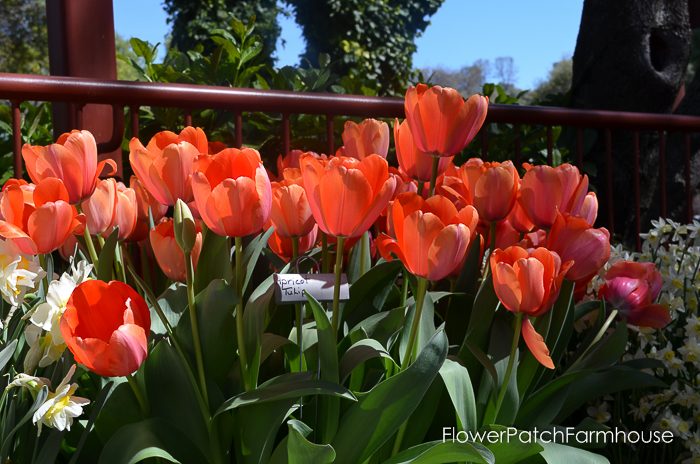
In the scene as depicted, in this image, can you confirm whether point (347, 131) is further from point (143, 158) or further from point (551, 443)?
point (551, 443)

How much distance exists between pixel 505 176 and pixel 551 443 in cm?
42

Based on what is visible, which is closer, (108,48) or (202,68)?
(108,48)

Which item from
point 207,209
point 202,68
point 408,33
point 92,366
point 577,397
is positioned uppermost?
point 408,33

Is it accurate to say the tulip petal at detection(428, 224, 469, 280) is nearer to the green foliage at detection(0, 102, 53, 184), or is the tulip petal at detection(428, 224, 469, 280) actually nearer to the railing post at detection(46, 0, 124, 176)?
the railing post at detection(46, 0, 124, 176)

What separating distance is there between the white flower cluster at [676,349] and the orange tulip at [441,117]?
79 centimetres

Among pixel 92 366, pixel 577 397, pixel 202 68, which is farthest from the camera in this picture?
pixel 202 68

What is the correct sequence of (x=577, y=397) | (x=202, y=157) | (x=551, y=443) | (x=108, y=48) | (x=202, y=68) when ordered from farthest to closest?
(x=202, y=68) → (x=108, y=48) → (x=577, y=397) → (x=551, y=443) → (x=202, y=157)

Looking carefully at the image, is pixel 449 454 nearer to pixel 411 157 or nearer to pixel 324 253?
pixel 324 253

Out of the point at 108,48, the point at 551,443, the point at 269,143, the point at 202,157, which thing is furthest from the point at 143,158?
the point at 269,143

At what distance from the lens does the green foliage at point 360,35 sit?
13898mm

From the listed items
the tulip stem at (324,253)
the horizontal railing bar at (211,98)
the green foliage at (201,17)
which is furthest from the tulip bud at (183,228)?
the green foliage at (201,17)

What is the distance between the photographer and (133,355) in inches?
34.8

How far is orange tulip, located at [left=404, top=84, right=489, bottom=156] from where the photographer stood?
46.5 inches

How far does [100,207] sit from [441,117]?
21.5 inches
